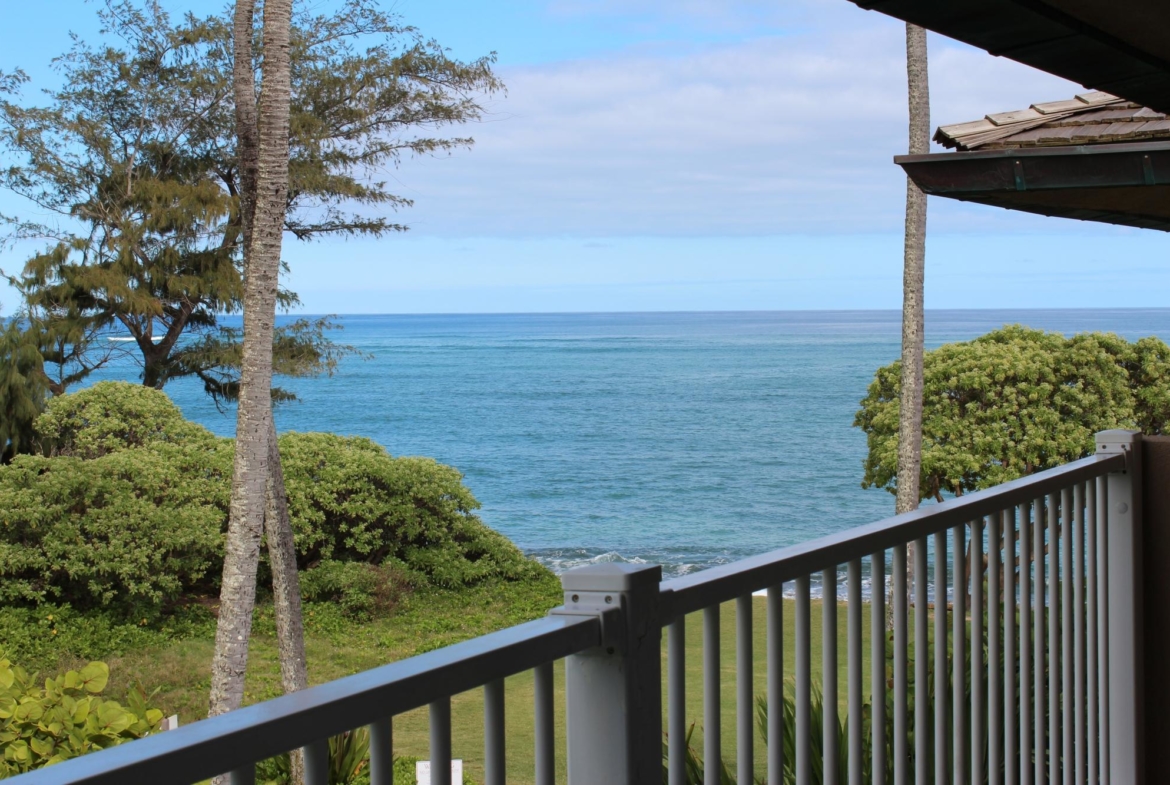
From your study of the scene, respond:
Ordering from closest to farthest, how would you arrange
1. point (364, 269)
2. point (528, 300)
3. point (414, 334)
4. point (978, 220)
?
point (978, 220), point (364, 269), point (414, 334), point (528, 300)

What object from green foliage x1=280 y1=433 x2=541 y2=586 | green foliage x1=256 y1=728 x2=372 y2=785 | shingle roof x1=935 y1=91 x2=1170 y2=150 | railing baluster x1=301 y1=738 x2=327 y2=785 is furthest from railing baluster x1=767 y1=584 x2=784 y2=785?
green foliage x1=280 y1=433 x2=541 y2=586

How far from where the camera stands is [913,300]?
12.5m

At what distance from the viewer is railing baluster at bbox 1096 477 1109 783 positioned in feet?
9.02

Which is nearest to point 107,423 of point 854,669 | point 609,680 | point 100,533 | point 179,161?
point 100,533

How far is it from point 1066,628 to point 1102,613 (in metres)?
0.33

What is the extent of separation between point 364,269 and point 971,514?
82.0m

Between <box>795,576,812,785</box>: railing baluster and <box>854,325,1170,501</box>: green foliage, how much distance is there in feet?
50.2

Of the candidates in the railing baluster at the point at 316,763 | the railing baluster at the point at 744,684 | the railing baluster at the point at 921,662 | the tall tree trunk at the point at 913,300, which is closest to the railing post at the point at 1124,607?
the railing baluster at the point at 921,662

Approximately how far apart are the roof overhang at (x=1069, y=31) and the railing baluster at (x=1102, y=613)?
3.52 feet

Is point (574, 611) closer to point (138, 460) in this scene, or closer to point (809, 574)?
point (809, 574)

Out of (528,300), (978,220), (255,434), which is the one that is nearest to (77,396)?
(255,434)

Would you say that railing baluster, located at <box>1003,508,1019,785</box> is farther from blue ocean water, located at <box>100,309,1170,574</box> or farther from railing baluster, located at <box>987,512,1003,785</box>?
blue ocean water, located at <box>100,309,1170,574</box>

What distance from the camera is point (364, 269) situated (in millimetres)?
81688

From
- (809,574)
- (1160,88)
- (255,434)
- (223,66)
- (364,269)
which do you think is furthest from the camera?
(364,269)
